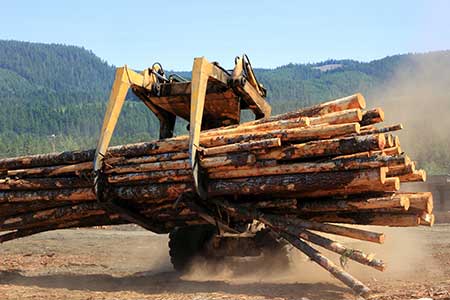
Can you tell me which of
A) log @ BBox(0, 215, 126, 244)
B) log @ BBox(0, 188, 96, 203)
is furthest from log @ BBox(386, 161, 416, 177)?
log @ BBox(0, 188, 96, 203)

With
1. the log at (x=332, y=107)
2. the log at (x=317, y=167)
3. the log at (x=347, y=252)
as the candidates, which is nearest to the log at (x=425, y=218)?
the log at (x=317, y=167)

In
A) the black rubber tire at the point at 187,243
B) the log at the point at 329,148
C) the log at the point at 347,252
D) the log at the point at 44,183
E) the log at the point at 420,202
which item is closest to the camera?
the log at the point at 347,252

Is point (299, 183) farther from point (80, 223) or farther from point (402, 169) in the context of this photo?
point (80, 223)

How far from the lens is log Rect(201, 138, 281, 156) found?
8.09 m

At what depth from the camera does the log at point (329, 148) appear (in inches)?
307

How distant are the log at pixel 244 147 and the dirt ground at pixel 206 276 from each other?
193cm

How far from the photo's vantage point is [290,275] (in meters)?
10.0

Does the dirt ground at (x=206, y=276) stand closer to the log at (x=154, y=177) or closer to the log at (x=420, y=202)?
the log at (x=420, y=202)

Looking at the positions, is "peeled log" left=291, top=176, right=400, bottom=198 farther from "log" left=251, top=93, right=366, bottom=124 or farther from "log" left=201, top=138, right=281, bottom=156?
"log" left=251, top=93, right=366, bottom=124

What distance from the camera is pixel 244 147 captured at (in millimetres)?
8391

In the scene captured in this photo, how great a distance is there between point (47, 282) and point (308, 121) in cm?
496

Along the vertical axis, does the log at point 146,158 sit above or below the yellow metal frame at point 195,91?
below

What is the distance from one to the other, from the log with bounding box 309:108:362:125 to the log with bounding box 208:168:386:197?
79 cm

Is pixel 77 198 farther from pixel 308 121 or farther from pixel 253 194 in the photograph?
pixel 308 121
